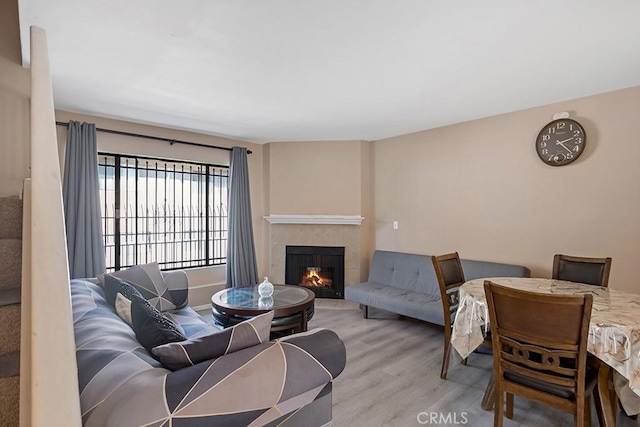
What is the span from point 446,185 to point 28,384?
4.04m

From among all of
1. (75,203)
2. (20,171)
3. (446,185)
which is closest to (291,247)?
(446,185)

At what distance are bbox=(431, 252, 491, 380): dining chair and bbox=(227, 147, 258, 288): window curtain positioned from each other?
2791mm

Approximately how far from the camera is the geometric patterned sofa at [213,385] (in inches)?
39.5

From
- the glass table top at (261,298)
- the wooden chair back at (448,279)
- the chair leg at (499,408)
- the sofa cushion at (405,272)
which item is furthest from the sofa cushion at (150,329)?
the sofa cushion at (405,272)

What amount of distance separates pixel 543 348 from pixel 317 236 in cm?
344

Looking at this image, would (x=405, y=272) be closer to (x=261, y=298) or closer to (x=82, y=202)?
(x=261, y=298)

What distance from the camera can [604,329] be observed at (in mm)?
1635

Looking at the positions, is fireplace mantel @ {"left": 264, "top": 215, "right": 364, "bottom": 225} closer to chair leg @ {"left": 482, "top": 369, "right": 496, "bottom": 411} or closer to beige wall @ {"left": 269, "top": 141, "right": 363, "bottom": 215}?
beige wall @ {"left": 269, "top": 141, "right": 363, "bottom": 215}

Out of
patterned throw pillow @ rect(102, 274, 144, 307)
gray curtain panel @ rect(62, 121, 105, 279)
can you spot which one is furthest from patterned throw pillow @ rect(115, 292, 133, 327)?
gray curtain panel @ rect(62, 121, 105, 279)

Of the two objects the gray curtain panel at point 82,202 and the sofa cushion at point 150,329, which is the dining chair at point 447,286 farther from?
the gray curtain panel at point 82,202

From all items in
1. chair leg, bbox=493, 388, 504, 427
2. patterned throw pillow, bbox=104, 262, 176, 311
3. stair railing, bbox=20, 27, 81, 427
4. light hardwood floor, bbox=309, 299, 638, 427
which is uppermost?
stair railing, bbox=20, 27, 81, 427

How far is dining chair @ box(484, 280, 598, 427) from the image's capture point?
153 cm

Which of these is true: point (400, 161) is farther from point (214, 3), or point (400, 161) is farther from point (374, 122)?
point (214, 3)

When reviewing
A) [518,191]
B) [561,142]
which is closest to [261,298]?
[518,191]
